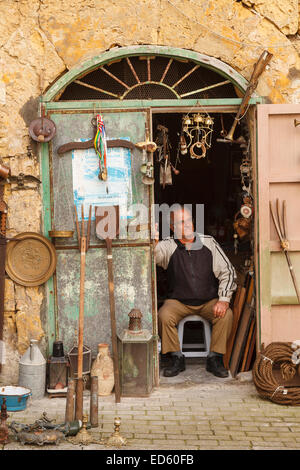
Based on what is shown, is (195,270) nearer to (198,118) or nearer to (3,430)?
(198,118)

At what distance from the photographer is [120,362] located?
592 cm

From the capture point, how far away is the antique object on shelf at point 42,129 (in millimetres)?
5957

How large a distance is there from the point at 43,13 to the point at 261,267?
3211mm

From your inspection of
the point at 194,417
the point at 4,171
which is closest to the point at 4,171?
the point at 4,171

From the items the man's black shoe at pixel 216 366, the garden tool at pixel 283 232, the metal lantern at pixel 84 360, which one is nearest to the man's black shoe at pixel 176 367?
the man's black shoe at pixel 216 366

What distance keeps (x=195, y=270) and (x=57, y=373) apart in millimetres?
1927

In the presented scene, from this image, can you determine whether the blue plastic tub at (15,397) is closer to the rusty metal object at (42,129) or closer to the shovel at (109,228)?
the shovel at (109,228)

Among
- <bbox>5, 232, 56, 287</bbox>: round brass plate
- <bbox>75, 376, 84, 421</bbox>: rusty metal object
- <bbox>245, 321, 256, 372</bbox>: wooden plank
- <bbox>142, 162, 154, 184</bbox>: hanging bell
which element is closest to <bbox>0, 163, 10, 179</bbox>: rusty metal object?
<bbox>5, 232, 56, 287</bbox>: round brass plate

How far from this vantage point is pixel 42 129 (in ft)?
19.6

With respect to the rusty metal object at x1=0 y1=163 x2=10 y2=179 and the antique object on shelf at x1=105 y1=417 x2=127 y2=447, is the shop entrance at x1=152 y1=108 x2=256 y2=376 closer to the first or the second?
the rusty metal object at x1=0 y1=163 x2=10 y2=179

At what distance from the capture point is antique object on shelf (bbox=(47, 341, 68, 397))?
5.85 metres

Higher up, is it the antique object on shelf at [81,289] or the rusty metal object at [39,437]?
the antique object on shelf at [81,289]

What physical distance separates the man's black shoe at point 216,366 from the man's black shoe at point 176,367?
0.88 ft
